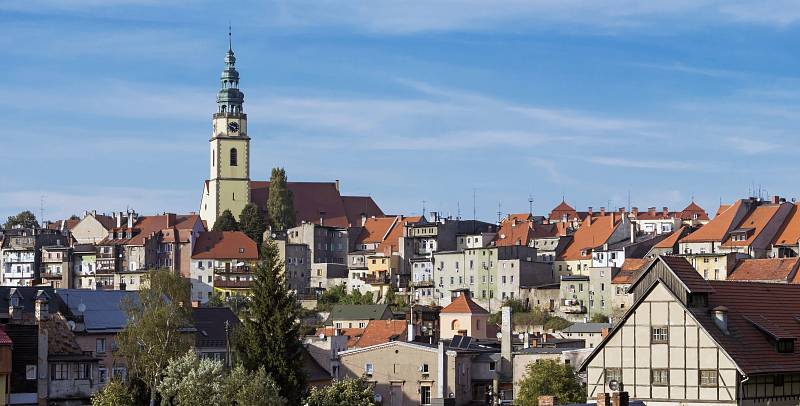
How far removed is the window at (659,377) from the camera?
57.5 metres

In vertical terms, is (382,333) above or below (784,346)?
above

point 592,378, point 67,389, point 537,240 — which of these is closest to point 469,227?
point 537,240

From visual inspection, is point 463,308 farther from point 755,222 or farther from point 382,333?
point 755,222

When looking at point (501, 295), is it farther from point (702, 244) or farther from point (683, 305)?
point (683, 305)

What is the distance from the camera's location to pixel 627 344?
5878cm

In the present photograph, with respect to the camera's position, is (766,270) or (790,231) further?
(790,231)

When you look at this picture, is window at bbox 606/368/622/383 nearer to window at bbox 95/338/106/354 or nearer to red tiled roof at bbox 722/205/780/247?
window at bbox 95/338/106/354

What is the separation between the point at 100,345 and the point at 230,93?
116 metres

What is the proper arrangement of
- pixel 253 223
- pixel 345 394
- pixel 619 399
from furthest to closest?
pixel 253 223, pixel 345 394, pixel 619 399

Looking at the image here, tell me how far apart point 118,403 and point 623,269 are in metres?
78.5

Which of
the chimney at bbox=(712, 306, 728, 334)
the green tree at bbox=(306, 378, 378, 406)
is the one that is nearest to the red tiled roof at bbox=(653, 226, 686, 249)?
the green tree at bbox=(306, 378, 378, 406)

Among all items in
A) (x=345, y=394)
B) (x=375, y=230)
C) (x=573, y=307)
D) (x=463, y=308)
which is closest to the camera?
(x=345, y=394)

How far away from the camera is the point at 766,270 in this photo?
117 metres

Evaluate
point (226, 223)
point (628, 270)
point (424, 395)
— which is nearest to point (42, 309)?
point (424, 395)
